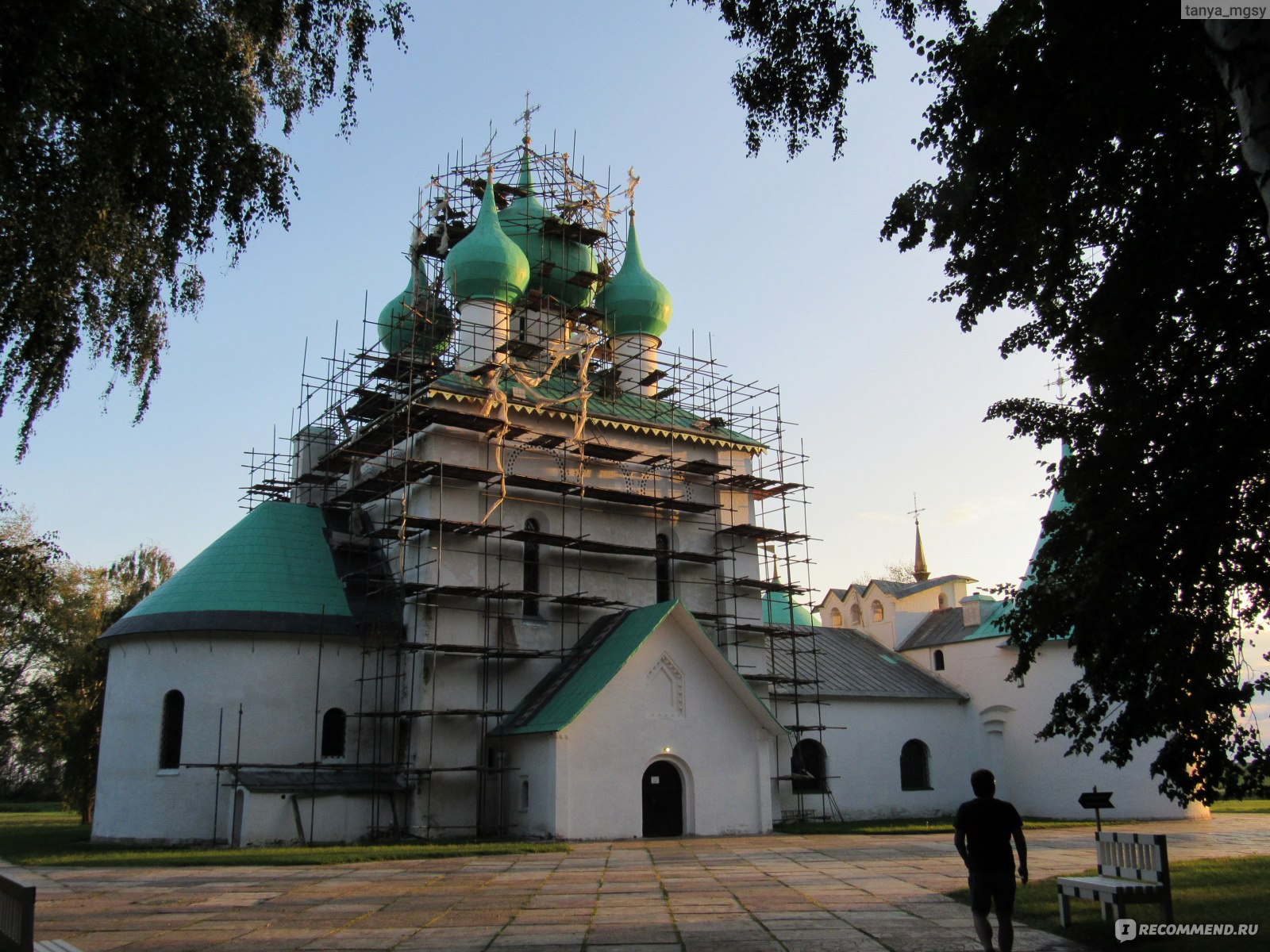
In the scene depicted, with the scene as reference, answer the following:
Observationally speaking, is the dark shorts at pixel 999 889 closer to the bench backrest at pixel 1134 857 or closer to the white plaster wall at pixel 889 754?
the bench backrest at pixel 1134 857

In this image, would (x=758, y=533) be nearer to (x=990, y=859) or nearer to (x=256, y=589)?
(x=256, y=589)

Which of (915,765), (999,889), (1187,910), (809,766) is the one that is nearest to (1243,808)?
(915,765)

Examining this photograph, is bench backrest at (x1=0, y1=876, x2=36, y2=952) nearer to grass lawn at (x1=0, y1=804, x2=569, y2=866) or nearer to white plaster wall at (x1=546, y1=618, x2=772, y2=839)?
grass lawn at (x1=0, y1=804, x2=569, y2=866)

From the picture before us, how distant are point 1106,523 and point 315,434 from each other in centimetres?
2705

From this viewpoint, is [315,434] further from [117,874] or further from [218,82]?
[218,82]

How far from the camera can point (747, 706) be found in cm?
2800

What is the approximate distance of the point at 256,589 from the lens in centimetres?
2759

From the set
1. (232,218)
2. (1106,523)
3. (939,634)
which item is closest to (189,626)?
(232,218)

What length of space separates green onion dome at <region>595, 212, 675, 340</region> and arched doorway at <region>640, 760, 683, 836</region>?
555 inches

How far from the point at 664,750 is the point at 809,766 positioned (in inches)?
341

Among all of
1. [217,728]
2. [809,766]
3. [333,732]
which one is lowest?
[809,766]

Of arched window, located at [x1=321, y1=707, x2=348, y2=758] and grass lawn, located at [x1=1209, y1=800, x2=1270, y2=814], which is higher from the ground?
arched window, located at [x1=321, y1=707, x2=348, y2=758]

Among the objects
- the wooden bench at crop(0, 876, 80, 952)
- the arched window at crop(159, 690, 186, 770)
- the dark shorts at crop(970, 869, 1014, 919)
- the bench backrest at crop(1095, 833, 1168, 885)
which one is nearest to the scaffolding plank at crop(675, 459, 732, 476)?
the arched window at crop(159, 690, 186, 770)

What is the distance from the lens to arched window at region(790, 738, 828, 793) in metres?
32.7
